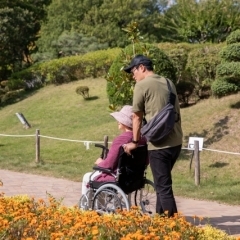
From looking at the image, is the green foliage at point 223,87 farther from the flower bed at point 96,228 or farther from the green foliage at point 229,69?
the flower bed at point 96,228

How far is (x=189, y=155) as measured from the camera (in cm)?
1151

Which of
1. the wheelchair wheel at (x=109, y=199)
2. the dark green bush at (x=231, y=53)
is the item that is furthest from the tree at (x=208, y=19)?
the wheelchair wheel at (x=109, y=199)

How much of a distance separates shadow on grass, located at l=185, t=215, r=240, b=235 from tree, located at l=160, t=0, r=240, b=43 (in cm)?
2487

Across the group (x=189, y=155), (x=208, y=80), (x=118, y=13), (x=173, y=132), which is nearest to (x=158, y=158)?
(x=173, y=132)

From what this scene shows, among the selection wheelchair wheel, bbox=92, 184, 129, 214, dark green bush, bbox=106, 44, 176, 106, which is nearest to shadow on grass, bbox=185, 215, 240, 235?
wheelchair wheel, bbox=92, 184, 129, 214

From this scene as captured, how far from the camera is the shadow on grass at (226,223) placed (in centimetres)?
555

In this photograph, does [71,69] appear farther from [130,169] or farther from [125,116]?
[130,169]

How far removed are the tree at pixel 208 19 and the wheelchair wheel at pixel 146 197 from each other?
2530 cm

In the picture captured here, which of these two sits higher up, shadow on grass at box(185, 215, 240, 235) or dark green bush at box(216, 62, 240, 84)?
dark green bush at box(216, 62, 240, 84)

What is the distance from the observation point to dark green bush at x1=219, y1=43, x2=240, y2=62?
42.0 feet

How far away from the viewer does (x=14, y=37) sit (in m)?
29.6

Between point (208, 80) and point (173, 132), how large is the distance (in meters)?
11.3

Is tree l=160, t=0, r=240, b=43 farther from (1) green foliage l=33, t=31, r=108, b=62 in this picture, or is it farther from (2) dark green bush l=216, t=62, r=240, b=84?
(2) dark green bush l=216, t=62, r=240, b=84

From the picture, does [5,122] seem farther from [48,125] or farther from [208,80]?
[208,80]
